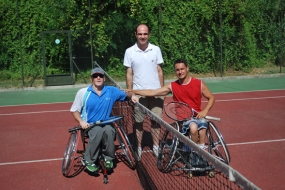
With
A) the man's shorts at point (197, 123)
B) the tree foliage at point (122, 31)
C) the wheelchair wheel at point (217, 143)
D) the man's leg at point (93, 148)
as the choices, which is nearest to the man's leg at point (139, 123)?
the man's leg at point (93, 148)

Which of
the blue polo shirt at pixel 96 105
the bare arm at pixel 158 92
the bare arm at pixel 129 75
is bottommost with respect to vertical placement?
the blue polo shirt at pixel 96 105

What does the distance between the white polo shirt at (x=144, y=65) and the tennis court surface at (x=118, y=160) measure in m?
1.07

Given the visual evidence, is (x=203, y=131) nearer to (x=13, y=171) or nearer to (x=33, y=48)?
(x=13, y=171)

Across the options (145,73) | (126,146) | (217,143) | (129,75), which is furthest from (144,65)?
(217,143)

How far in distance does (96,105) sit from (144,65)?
87cm

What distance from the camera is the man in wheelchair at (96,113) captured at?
5000mm

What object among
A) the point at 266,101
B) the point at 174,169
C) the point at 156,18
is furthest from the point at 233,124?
the point at 156,18

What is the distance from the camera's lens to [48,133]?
770 cm

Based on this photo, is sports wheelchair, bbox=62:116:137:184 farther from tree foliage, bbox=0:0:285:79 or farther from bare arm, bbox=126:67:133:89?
tree foliage, bbox=0:0:285:79

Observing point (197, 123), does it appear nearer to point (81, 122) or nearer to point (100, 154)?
point (100, 154)

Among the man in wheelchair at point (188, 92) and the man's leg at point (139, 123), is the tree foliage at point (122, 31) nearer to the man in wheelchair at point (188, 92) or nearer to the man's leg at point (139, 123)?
the man's leg at point (139, 123)

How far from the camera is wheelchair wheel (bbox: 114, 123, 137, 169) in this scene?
16.5 ft

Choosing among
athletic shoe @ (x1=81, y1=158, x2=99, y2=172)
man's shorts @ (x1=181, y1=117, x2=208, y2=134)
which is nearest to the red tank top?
man's shorts @ (x1=181, y1=117, x2=208, y2=134)

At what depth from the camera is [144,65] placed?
5.43 m
